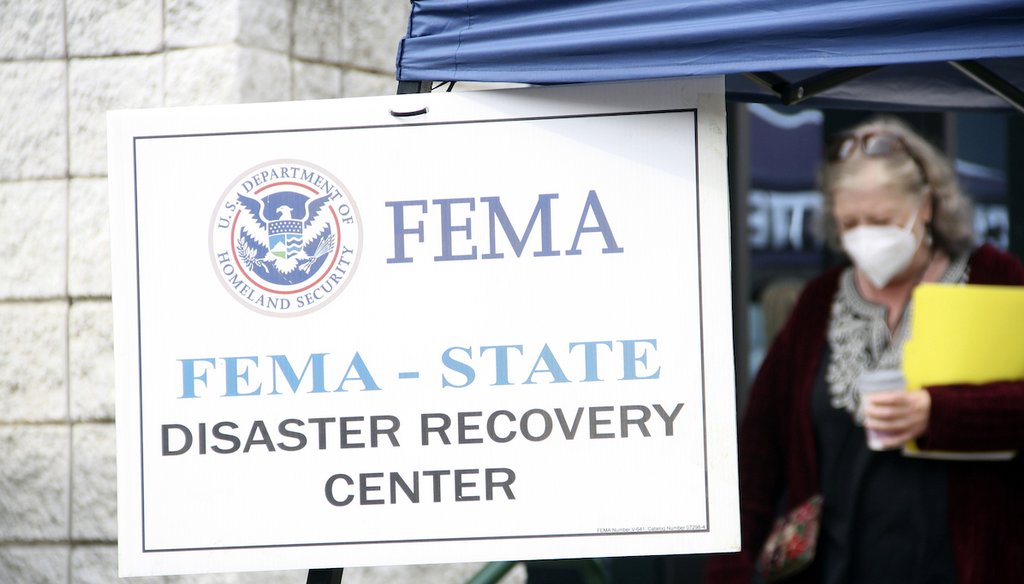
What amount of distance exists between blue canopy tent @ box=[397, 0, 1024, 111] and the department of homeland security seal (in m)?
0.27

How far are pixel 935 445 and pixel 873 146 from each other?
32.6 inches

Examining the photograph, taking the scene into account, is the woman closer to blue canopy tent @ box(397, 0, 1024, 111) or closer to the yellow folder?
the yellow folder

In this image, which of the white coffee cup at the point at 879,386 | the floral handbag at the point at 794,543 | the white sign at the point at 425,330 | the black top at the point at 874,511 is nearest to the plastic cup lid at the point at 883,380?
the white coffee cup at the point at 879,386

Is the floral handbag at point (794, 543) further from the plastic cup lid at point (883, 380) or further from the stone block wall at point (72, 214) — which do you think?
the stone block wall at point (72, 214)

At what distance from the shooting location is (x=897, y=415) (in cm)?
296

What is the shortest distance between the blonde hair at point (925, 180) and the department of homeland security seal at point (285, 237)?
1647 mm

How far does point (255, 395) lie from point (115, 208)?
1.38ft

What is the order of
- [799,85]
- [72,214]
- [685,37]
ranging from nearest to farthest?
[685,37], [799,85], [72,214]

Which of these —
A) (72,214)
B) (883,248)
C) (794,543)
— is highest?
(72,214)

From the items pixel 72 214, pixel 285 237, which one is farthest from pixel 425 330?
pixel 72 214

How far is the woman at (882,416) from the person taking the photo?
9.84 ft

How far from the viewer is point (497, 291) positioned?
84.8 inches

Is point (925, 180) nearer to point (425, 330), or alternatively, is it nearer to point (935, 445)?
point (935, 445)

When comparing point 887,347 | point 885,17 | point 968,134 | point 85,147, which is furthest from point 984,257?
point 968,134
